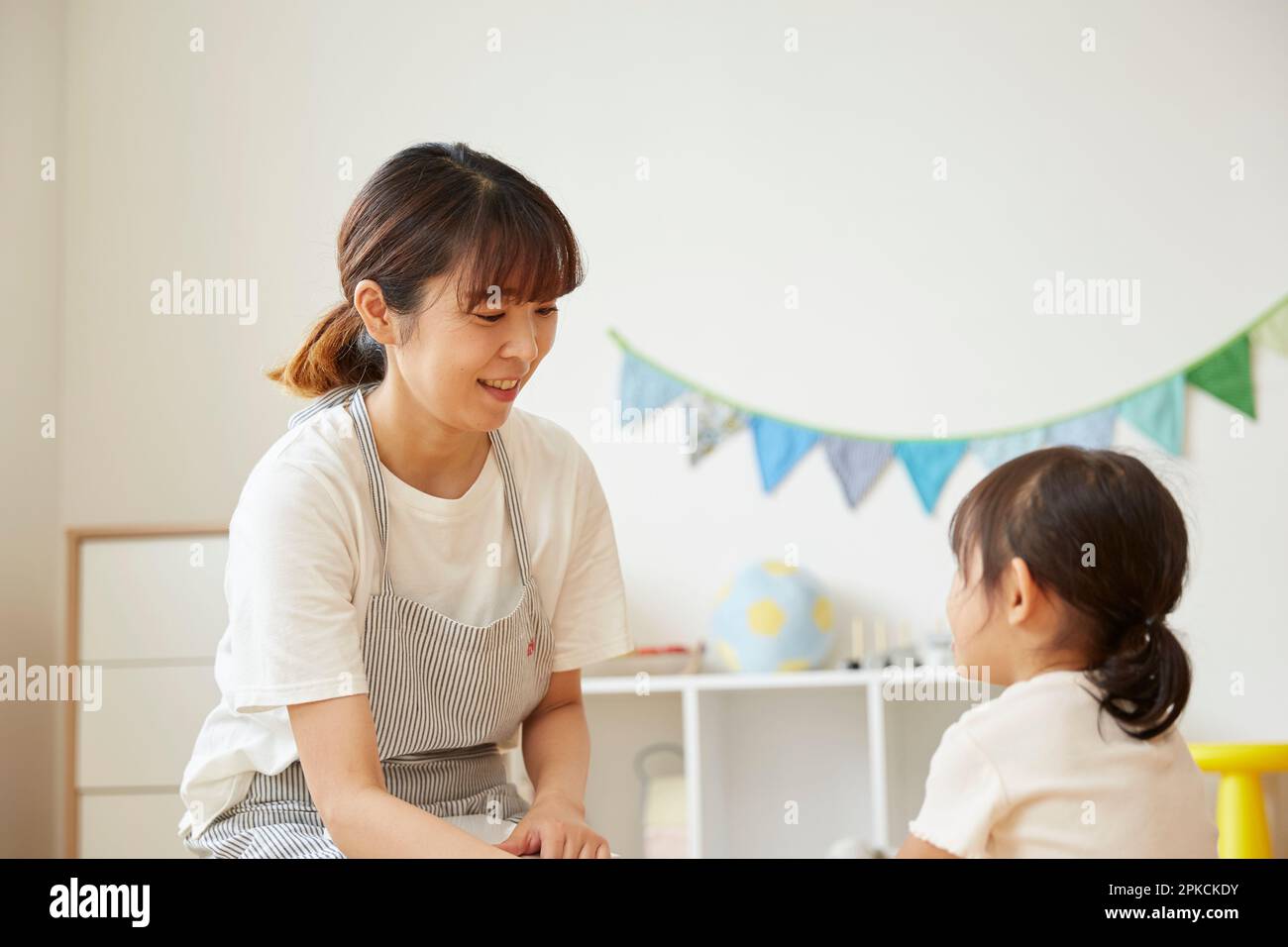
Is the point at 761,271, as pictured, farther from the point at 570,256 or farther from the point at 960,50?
the point at 570,256

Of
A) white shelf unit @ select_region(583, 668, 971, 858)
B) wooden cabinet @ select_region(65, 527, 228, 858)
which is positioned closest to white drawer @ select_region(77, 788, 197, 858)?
wooden cabinet @ select_region(65, 527, 228, 858)

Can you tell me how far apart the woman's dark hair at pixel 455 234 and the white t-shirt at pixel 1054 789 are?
0.42m

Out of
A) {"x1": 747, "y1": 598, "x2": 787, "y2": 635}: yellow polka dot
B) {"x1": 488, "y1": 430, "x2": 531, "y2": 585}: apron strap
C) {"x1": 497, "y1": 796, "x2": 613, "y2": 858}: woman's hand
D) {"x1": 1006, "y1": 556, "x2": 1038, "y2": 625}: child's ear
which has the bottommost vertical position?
{"x1": 497, "y1": 796, "x2": 613, "y2": 858}: woman's hand

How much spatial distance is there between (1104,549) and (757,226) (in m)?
1.87

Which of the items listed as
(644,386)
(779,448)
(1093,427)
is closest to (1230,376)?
(1093,427)

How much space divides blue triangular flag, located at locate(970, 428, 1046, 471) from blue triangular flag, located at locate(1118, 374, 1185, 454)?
0.16 meters

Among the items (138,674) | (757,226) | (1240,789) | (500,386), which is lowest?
(1240,789)

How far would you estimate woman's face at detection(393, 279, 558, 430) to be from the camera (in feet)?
2.99

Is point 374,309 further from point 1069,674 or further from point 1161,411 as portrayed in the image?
point 1161,411

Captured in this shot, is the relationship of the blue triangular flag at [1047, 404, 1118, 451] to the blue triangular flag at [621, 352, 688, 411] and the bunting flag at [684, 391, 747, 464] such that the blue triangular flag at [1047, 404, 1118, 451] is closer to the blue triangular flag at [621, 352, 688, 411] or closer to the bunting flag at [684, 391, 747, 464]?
the bunting flag at [684, 391, 747, 464]

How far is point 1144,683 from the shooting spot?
76 centimetres

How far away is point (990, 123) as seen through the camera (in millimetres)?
2527
